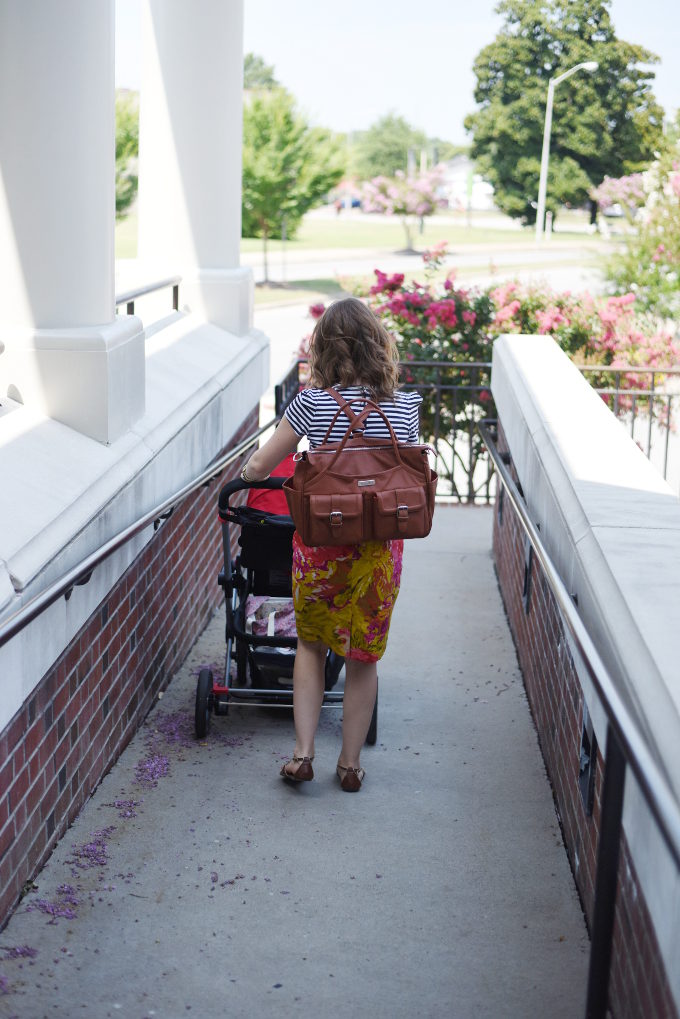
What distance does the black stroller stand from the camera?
4219mm

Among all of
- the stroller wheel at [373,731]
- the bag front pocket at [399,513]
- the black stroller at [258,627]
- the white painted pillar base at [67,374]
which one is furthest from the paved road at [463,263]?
the bag front pocket at [399,513]

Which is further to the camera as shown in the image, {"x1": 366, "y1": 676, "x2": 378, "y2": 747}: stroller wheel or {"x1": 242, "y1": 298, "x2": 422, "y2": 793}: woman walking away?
{"x1": 366, "y1": 676, "x2": 378, "y2": 747}: stroller wheel

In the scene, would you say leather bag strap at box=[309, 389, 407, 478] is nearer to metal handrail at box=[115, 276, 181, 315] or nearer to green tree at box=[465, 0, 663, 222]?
metal handrail at box=[115, 276, 181, 315]

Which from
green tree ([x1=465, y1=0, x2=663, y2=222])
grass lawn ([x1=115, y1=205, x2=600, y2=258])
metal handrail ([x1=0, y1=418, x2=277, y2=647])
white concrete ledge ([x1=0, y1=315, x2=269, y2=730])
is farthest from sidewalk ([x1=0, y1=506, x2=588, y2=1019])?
green tree ([x1=465, y1=0, x2=663, y2=222])

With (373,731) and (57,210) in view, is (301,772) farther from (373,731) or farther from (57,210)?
(57,210)

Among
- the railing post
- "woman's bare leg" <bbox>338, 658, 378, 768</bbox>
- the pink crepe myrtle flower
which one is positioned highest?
the pink crepe myrtle flower

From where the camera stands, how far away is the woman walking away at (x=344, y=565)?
11.8 feet

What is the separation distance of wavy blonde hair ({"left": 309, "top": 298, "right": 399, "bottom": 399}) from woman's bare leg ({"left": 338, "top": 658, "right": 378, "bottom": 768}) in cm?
88

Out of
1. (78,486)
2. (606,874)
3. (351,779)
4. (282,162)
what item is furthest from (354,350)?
(282,162)

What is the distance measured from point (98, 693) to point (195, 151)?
12.1 ft

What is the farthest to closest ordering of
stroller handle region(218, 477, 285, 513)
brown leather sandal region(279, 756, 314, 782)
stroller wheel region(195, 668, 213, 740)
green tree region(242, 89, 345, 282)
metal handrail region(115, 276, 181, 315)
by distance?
1. green tree region(242, 89, 345, 282)
2. metal handrail region(115, 276, 181, 315)
3. stroller wheel region(195, 668, 213, 740)
4. stroller handle region(218, 477, 285, 513)
5. brown leather sandal region(279, 756, 314, 782)

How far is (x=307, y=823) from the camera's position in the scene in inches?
142

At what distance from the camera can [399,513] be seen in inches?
138

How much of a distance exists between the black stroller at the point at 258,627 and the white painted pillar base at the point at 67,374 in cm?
53
